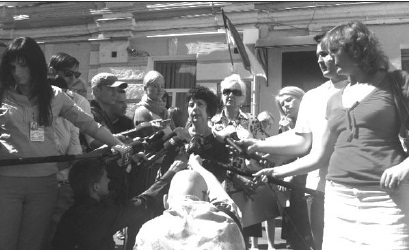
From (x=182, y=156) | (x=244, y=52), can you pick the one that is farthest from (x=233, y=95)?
(x=244, y=52)

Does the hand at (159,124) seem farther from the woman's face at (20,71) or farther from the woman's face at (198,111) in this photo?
the woman's face at (20,71)

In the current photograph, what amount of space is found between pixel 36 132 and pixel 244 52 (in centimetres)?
695

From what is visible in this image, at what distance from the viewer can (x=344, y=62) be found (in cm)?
238

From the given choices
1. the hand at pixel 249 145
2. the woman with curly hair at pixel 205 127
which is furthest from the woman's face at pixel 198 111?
the hand at pixel 249 145

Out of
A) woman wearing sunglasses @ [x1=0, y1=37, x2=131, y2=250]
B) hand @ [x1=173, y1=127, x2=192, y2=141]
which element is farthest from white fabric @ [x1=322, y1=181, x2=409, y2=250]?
woman wearing sunglasses @ [x1=0, y1=37, x2=131, y2=250]

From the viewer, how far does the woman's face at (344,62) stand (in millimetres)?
2357

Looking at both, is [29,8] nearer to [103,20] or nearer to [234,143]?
[103,20]

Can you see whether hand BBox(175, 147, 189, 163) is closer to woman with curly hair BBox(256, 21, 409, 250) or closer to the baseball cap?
woman with curly hair BBox(256, 21, 409, 250)

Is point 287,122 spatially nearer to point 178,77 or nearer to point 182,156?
point 182,156

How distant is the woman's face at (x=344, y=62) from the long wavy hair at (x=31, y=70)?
1.69 m

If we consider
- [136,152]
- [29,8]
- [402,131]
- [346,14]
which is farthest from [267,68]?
[402,131]

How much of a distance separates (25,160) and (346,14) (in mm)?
8034

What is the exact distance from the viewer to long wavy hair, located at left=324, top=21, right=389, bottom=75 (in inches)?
91.3

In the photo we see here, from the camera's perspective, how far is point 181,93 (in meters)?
11.0
